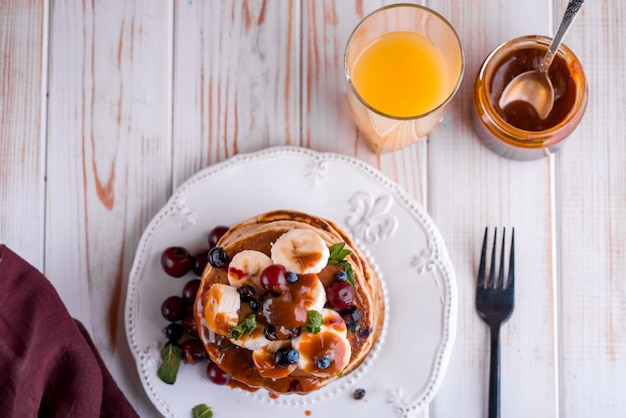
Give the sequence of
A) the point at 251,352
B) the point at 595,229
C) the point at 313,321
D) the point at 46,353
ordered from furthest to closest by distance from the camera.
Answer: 1. the point at 595,229
2. the point at 46,353
3. the point at 251,352
4. the point at 313,321

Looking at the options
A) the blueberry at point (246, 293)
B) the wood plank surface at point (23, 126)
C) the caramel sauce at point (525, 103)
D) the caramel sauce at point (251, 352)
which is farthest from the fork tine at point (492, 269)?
the wood plank surface at point (23, 126)

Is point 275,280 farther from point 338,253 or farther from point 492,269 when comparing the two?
point 492,269

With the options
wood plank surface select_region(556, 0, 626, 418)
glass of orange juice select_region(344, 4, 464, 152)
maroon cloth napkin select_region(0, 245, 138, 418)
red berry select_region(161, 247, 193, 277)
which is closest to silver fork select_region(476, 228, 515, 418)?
wood plank surface select_region(556, 0, 626, 418)

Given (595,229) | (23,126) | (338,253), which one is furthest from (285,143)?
(595,229)

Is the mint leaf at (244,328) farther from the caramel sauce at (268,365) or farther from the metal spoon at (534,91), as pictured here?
the metal spoon at (534,91)

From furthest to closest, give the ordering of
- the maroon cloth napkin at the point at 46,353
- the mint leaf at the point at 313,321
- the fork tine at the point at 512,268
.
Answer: the fork tine at the point at 512,268 < the maroon cloth napkin at the point at 46,353 < the mint leaf at the point at 313,321

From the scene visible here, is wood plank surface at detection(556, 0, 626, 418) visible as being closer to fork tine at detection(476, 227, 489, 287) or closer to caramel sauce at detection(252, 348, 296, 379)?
fork tine at detection(476, 227, 489, 287)
